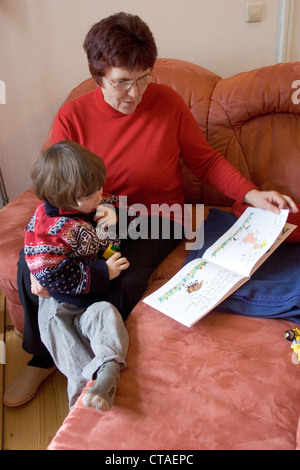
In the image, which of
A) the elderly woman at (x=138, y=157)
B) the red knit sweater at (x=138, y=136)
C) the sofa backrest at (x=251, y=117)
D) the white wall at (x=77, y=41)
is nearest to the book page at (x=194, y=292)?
the elderly woman at (x=138, y=157)

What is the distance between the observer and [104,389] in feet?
3.10

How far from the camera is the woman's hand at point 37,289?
1240 millimetres

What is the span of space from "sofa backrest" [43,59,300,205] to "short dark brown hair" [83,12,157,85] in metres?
0.49

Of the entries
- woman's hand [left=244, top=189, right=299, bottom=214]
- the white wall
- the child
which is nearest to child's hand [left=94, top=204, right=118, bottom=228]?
the child

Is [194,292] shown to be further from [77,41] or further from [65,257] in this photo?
[77,41]

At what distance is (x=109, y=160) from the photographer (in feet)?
4.99

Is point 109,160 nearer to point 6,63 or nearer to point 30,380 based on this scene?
point 30,380

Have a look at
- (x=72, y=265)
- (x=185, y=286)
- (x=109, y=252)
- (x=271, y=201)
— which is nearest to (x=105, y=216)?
(x=109, y=252)

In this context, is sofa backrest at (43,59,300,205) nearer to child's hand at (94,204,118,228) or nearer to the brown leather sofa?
the brown leather sofa

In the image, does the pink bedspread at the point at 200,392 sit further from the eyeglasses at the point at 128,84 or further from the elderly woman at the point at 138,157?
the eyeglasses at the point at 128,84

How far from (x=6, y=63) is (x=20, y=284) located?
1.33 meters

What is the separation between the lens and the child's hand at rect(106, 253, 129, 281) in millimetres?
1232

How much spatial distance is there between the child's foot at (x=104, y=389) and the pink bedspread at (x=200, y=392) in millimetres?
30

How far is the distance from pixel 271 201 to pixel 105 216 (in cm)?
60
